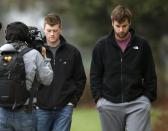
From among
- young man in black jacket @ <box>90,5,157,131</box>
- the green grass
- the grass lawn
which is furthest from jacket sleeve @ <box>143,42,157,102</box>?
the green grass

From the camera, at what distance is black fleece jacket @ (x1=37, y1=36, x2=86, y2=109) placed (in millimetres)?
10492

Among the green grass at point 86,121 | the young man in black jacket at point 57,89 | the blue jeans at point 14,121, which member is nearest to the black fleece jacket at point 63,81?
the young man in black jacket at point 57,89

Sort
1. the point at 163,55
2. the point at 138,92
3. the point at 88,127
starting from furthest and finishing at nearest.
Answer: the point at 163,55
the point at 88,127
the point at 138,92

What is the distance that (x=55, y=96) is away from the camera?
414 inches

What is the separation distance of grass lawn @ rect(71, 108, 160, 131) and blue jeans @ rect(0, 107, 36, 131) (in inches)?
362

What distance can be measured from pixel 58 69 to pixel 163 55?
19301mm

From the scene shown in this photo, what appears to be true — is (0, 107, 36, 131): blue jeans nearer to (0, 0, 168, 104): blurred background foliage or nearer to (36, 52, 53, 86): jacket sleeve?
(36, 52, 53, 86): jacket sleeve

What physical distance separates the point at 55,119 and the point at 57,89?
1.41ft

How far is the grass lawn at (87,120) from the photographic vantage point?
20266 mm

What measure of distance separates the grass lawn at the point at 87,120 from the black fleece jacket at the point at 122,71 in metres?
7.75

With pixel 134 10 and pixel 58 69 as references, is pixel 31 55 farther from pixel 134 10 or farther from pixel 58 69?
pixel 134 10

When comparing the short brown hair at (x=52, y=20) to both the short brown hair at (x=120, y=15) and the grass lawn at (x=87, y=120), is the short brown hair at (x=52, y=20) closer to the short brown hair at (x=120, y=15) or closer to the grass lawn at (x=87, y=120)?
the short brown hair at (x=120, y=15)

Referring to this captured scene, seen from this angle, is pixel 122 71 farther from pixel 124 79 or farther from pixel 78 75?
pixel 78 75

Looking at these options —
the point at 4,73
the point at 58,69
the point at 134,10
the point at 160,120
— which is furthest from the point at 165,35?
the point at 4,73
